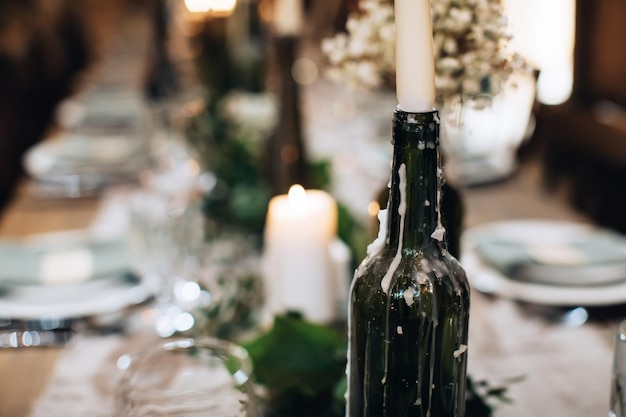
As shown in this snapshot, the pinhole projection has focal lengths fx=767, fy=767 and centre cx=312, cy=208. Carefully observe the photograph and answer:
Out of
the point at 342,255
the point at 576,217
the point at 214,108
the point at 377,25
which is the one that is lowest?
the point at 576,217

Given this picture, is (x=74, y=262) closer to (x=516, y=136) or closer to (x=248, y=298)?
(x=248, y=298)

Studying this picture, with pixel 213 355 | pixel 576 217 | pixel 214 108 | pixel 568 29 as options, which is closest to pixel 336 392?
pixel 213 355

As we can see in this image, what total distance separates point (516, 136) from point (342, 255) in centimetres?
100

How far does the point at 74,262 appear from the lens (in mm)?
1176

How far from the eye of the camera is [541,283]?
1.05m

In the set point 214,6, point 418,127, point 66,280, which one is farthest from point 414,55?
point 214,6

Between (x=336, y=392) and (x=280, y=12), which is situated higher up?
(x=280, y=12)

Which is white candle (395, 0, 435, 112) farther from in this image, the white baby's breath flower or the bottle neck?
the white baby's breath flower

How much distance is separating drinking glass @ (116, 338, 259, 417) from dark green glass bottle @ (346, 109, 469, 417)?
106mm

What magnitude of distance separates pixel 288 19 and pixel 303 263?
42cm

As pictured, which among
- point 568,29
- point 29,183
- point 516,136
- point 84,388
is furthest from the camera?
point 568,29

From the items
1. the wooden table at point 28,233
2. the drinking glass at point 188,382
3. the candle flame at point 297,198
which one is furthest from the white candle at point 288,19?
the drinking glass at point 188,382

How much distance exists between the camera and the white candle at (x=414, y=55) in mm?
484

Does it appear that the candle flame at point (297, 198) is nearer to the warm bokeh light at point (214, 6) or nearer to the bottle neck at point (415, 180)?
the bottle neck at point (415, 180)
